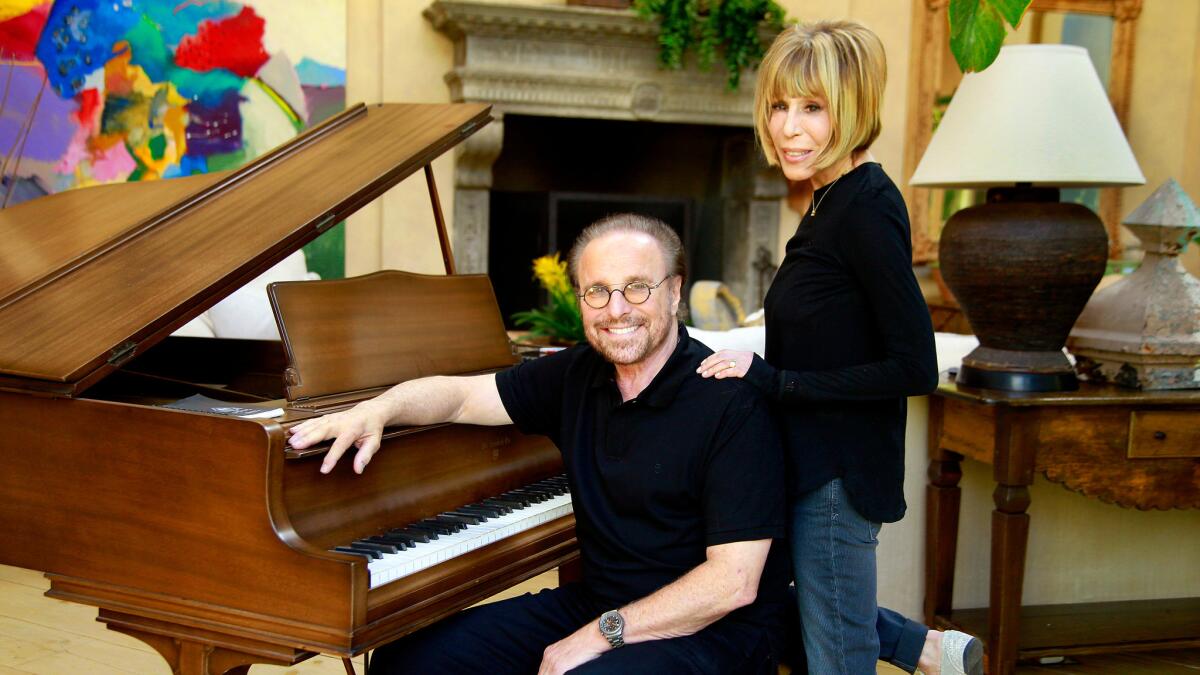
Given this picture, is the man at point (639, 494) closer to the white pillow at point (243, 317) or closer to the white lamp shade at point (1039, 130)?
the white lamp shade at point (1039, 130)

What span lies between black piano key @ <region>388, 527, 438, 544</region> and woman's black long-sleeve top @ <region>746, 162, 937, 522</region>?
21.3 inches

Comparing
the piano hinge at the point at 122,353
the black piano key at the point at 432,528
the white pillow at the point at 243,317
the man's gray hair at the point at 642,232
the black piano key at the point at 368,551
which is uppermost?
the man's gray hair at the point at 642,232

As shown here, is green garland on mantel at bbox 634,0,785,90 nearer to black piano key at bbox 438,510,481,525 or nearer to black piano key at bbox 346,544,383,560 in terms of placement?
black piano key at bbox 438,510,481,525

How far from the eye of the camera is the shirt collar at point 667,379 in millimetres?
1678

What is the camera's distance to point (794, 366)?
177 cm

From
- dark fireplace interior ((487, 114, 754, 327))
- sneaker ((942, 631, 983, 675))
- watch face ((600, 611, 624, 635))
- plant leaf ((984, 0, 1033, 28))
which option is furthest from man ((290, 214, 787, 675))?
dark fireplace interior ((487, 114, 754, 327))

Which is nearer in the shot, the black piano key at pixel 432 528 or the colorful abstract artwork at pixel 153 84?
the black piano key at pixel 432 528

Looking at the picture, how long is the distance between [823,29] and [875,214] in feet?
0.98

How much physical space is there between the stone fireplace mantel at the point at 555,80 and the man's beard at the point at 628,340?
4130mm

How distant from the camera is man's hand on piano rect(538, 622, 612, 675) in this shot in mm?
1613

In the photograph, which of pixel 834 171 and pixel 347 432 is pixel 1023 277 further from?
pixel 347 432

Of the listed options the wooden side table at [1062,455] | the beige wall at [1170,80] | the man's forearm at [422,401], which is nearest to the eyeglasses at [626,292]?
the man's forearm at [422,401]

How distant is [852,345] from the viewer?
1.72m

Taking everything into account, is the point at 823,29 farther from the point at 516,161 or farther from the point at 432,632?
the point at 516,161
